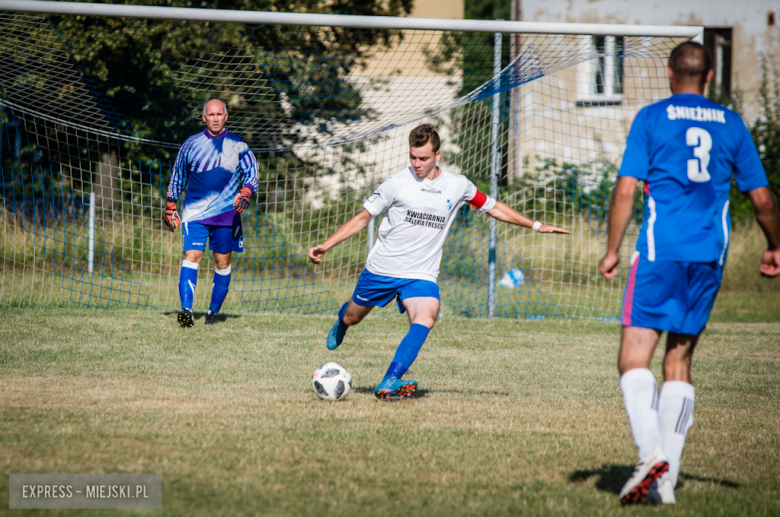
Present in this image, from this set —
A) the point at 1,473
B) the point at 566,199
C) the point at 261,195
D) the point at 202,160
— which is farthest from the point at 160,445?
the point at 261,195

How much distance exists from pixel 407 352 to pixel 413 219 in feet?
3.03

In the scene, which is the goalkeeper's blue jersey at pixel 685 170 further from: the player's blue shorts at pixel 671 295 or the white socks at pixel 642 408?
the white socks at pixel 642 408

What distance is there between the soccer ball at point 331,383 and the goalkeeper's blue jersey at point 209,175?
340 centimetres

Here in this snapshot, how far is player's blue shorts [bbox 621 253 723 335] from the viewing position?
2.98m

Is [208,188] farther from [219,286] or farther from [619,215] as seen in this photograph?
[619,215]

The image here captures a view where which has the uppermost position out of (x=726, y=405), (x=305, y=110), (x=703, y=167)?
(x=305, y=110)

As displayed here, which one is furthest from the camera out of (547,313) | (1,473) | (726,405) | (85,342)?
(547,313)

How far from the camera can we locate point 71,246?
428 inches

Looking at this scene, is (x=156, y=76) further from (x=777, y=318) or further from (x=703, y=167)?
(x=777, y=318)

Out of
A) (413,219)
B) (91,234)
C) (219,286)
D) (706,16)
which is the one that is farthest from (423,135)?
(706,16)

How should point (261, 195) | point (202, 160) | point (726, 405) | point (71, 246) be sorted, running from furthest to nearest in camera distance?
point (261, 195) < point (71, 246) < point (202, 160) < point (726, 405)

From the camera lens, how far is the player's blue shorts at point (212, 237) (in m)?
7.54

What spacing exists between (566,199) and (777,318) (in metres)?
3.36

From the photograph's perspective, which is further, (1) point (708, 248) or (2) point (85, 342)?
(2) point (85, 342)
